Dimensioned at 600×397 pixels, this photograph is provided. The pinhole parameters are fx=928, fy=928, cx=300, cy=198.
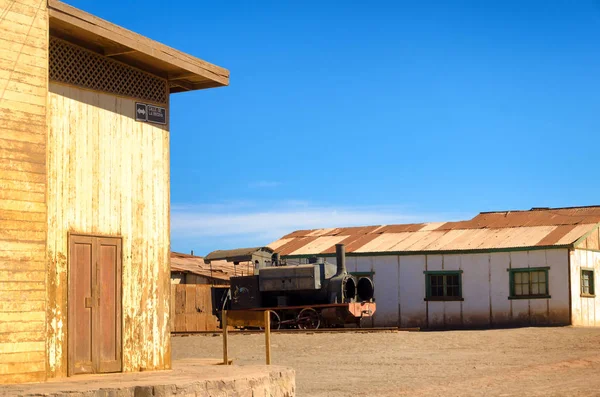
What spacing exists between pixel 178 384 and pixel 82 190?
11.1 ft

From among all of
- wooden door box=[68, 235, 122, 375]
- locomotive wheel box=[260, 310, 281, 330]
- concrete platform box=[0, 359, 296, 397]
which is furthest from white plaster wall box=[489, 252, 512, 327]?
wooden door box=[68, 235, 122, 375]

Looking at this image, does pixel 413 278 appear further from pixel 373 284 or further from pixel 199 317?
pixel 199 317

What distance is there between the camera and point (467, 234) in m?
34.1

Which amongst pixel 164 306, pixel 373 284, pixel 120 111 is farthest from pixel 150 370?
pixel 373 284

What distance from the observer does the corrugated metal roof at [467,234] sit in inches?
1244

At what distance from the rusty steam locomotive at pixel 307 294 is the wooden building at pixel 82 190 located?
1703 centimetres

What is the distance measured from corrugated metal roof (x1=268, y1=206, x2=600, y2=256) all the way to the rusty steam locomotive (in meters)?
2.60

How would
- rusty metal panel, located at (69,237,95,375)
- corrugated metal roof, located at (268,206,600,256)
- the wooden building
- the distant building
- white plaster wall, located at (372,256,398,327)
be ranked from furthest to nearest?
the distant building
white plaster wall, located at (372,256,398,327)
corrugated metal roof, located at (268,206,600,256)
rusty metal panel, located at (69,237,95,375)
the wooden building

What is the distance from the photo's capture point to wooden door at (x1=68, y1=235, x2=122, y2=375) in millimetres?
12297

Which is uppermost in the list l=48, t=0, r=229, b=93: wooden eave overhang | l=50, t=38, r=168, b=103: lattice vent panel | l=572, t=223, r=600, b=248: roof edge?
l=48, t=0, r=229, b=93: wooden eave overhang

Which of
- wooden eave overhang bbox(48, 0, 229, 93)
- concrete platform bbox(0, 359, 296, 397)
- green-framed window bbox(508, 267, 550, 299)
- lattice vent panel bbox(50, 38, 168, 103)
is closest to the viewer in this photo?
concrete platform bbox(0, 359, 296, 397)

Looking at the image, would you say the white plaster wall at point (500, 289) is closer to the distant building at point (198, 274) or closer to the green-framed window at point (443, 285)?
the green-framed window at point (443, 285)

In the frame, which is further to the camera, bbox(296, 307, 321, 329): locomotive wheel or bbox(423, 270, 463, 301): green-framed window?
bbox(423, 270, 463, 301): green-framed window

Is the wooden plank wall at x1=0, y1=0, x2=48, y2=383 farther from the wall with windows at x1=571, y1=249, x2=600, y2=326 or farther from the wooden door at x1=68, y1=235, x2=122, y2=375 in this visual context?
the wall with windows at x1=571, y1=249, x2=600, y2=326
